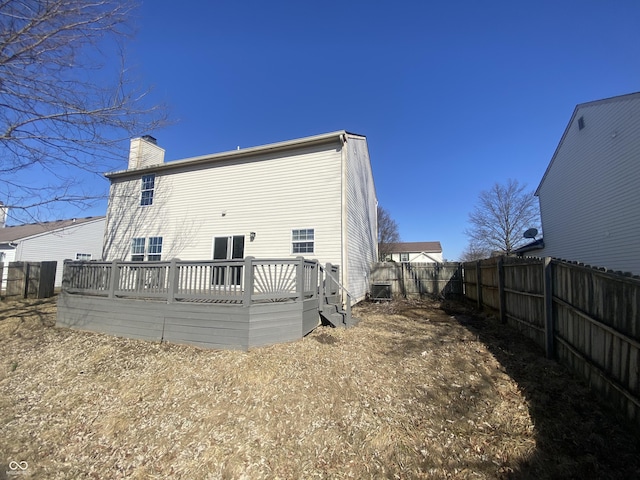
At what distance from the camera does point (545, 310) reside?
554 centimetres

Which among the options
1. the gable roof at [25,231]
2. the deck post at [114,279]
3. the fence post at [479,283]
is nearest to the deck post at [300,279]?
the deck post at [114,279]

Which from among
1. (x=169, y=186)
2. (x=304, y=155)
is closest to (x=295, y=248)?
(x=304, y=155)

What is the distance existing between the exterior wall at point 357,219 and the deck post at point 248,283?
4.46m

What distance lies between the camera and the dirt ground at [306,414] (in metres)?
3.22

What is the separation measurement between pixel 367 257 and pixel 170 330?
1018cm

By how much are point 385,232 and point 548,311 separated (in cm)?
3550

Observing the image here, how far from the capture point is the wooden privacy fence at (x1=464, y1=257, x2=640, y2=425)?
127 inches

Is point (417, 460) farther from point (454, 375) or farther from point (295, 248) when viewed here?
point (295, 248)

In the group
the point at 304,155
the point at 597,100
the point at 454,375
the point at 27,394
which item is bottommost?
the point at 27,394

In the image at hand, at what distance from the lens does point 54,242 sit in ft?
74.4

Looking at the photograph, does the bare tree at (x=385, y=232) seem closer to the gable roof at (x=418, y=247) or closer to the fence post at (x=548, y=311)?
the gable roof at (x=418, y=247)

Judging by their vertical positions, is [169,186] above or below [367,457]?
above

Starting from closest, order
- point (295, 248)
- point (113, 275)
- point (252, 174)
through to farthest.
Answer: point (113, 275) → point (295, 248) → point (252, 174)

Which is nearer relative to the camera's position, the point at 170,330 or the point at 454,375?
the point at 454,375
